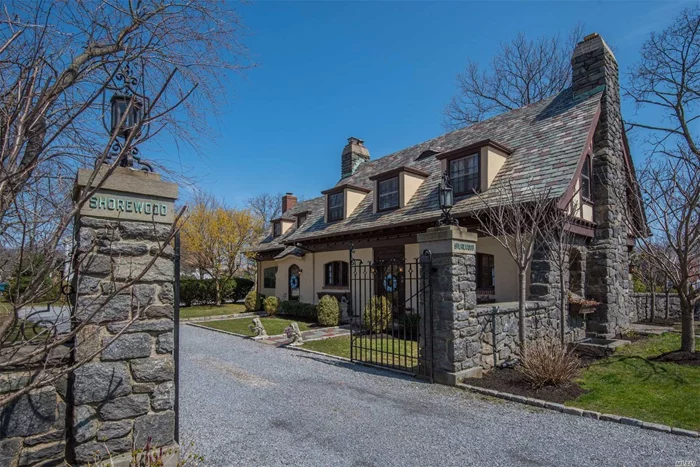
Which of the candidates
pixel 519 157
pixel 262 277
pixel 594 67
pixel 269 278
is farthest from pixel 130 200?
pixel 262 277

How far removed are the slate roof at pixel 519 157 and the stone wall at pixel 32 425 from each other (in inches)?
323

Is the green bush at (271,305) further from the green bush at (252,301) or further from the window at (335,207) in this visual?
the window at (335,207)

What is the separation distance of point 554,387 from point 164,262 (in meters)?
5.88

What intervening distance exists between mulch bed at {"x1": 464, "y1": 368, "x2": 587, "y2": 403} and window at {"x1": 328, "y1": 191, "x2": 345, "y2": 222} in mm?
9919

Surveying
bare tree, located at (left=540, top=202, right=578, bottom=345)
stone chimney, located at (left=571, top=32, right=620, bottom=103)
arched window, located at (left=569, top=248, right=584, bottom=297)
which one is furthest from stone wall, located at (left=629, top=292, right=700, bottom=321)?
stone chimney, located at (left=571, top=32, right=620, bottom=103)

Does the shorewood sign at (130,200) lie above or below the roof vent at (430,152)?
below

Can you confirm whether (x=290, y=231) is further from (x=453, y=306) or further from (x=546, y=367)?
(x=546, y=367)

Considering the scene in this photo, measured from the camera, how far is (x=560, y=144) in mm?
11062

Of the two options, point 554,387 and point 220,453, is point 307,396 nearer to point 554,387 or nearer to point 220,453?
point 220,453

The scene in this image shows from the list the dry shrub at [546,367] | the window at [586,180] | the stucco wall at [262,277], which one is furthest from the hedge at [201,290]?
the dry shrub at [546,367]

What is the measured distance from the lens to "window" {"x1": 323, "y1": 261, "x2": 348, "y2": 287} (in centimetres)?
1552

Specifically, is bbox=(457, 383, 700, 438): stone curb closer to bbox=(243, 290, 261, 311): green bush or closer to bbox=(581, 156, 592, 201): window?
bbox=(581, 156, 592, 201): window

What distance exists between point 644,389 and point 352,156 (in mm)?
16223

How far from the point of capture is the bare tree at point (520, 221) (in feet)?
24.2
